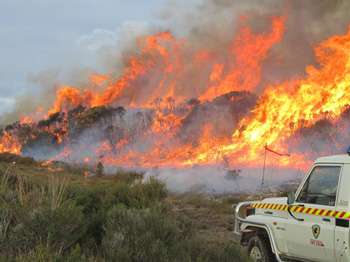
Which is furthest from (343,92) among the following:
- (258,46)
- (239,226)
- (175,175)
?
(239,226)

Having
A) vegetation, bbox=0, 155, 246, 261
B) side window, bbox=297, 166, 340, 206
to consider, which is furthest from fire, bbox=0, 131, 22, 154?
side window, bbox=297, 166, 340, 206

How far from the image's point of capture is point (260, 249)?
8508 millimetres

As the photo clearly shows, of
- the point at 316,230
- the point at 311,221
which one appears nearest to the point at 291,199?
the point at 311,221

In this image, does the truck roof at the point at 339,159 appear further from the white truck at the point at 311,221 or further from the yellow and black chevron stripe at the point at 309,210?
the yellow and black chevron stripe at the point at 309,210

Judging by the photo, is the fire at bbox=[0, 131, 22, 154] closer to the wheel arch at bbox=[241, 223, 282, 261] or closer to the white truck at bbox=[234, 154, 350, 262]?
the wheel arch at bbox=[241, 223, 282, 261]

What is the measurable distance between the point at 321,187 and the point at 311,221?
555 mm

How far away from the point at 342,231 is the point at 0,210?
5608 millimetres

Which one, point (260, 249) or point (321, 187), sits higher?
point (321, 187)

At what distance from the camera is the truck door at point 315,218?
271 inches

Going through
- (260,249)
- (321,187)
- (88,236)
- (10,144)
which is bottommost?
(10,144)

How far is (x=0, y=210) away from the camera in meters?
8.09

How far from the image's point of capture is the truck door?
6895 mm

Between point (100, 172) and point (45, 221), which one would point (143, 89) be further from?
point (45, 221)

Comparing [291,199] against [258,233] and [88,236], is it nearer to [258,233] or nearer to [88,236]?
[258,233]
